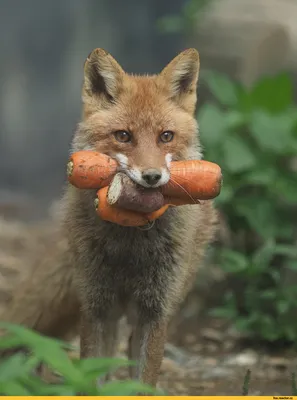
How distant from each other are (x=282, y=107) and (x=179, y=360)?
2.11 metres

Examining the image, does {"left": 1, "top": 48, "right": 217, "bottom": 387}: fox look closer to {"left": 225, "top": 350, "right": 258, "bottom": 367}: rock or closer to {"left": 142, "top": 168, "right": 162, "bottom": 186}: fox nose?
{"left": 142, "top": 168, "right": 162, "bottom": 186}: fox nose

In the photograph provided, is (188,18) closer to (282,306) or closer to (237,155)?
(237,155)

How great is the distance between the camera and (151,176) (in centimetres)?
315

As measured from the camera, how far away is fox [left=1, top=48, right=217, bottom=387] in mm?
3438

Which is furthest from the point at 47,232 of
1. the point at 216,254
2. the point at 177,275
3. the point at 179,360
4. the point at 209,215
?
the point at 177,275

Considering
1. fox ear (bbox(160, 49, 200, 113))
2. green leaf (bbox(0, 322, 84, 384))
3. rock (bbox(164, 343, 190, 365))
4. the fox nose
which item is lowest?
rock (bbox(164, 343, 190, 365))

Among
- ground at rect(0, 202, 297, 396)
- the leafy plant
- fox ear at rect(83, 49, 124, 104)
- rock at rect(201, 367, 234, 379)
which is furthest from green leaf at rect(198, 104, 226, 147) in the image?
fox ear at rect(83, 49, 124, 104)

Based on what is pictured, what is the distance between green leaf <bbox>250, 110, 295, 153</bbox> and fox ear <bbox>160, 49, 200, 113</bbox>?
6.72 ft

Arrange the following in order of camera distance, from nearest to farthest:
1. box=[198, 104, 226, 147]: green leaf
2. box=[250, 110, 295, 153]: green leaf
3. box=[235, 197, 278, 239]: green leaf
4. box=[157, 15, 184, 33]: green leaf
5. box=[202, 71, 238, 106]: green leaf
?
box=[235, 197, 278, 239]: green leaf
box=[250, 110, 295, 153]: green leaf
box=[198, 104, 226, 147]: green leaf
box=[202, 71, 238, 106]: green leaf
box=[157, 15, 184, 33]: green leaf

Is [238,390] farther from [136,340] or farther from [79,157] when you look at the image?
[79,157]

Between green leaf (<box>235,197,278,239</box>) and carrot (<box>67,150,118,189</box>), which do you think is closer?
carrot (<box>67,150,118,189</box>)

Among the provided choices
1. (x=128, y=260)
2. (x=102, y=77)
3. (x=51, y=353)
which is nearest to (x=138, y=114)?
(x=102, y=77)

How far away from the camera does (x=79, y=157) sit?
3.28m

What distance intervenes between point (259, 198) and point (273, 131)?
1.65 feet
